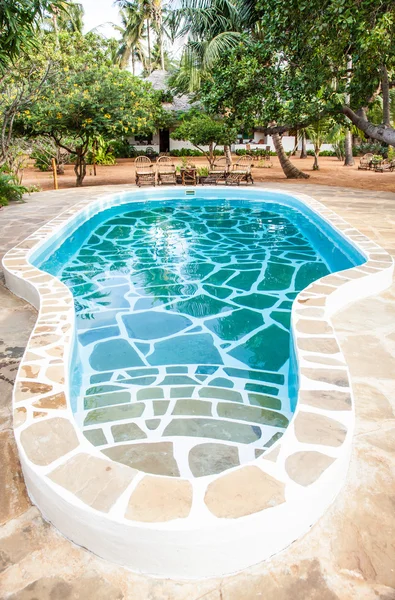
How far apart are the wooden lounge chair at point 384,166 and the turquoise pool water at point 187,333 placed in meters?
9.66

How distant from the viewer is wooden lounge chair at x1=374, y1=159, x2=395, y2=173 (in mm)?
17198

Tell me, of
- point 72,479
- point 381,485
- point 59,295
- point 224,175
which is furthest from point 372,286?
point 224,175

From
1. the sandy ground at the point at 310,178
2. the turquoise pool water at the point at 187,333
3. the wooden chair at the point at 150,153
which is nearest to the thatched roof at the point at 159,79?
the wooden chair at the point at 150,153

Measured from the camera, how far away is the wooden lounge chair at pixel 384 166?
17198 millimetres

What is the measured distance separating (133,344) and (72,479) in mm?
2641

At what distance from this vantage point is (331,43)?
360 inches

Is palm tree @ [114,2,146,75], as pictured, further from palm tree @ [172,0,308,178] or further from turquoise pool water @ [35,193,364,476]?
turquoise pool water @ [35,193,364,476]

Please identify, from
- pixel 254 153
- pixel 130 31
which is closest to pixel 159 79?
pixel 254 153

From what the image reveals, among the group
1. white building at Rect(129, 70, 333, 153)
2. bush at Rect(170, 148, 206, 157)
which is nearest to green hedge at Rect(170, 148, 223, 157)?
bush at Rect(170, 148, 206, 157)

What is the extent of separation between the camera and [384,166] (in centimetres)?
1784

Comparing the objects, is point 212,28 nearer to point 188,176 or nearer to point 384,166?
point 188,176

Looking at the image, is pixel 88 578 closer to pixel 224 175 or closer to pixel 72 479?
pixel 72 479

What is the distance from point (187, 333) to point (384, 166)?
16.2 meters

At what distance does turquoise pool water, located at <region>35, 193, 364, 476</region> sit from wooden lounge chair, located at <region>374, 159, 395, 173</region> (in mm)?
9656
